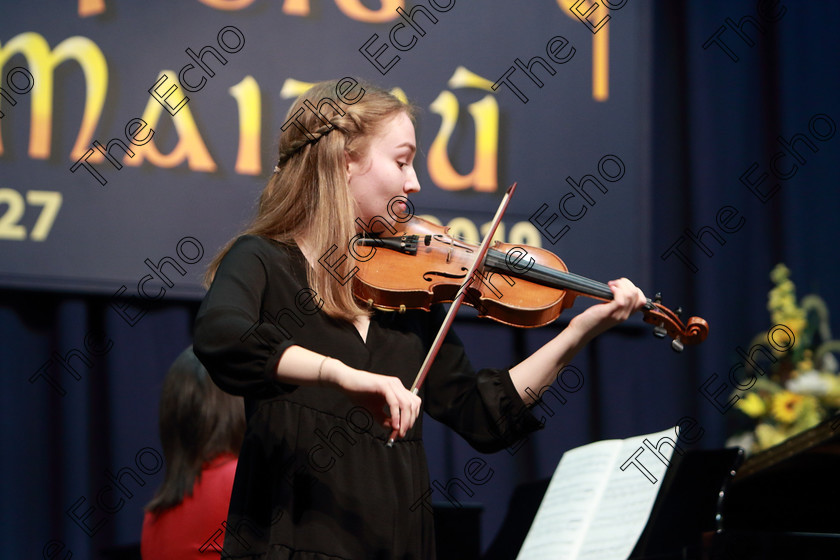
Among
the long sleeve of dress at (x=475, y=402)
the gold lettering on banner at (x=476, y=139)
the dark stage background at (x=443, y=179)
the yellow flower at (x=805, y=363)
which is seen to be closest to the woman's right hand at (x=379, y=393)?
the long sleeve of dress at (x=475, y=402)

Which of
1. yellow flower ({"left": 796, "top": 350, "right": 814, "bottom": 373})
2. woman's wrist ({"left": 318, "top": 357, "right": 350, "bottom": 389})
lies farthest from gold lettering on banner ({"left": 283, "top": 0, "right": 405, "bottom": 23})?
woman's wrist ({"left": 318, "top": 357, "right": 350, "bottom": 389})

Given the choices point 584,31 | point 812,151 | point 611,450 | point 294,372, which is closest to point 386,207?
point 294,372

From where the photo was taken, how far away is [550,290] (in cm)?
157

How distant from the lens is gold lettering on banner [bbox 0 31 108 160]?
2.54 metres

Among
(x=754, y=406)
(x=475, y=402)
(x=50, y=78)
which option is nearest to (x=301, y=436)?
(x=475, y=402)

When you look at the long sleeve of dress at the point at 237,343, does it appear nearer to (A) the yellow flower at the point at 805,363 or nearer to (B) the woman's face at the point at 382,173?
(B) the woman's face at the point at 382,173

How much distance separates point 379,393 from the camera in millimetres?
1101

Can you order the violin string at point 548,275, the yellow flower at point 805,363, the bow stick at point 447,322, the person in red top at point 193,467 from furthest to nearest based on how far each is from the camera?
1. the yellow flower at point 805,363
2. the person in red top at point 193,467
3. the violin string at point 548,275
4. the bow stick at point 447,322

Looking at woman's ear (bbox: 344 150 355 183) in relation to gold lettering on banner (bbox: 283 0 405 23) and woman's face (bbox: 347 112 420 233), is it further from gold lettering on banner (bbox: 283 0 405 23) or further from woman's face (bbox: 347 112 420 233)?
gold lettering on banner (bbox: 283 0 405 23)

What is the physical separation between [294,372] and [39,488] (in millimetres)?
1719

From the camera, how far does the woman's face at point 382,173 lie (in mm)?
1453

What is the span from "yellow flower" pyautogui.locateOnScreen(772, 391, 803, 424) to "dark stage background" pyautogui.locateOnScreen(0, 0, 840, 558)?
1.06 feet

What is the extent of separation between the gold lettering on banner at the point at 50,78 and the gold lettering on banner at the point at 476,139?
39.0 inches

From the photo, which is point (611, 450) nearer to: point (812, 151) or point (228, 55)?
point (228, 55)
